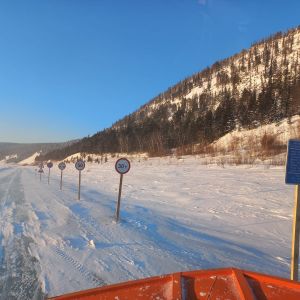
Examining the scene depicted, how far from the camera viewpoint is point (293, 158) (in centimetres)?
612

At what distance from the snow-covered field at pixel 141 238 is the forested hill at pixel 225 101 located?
40147mm

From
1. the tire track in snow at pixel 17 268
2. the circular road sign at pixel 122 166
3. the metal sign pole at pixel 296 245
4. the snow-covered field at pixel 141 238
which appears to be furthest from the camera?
the circular road sign at pixel 122 166

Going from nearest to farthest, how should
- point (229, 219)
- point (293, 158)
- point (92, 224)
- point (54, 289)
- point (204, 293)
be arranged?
point (204, 293), point (54, 289), point (293, 158), point (92, 224), point (229, 219)

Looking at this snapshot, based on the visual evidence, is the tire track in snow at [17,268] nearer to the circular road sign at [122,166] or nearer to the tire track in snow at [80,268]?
the tire track in snow at [80,268]

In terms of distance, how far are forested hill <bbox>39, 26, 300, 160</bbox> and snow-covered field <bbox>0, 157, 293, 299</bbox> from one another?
4015 cm

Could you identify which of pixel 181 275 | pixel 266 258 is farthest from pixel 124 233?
pixel 181 275

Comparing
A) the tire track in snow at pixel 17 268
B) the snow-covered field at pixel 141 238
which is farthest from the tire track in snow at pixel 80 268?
the tire track in snow at pixel 17 268

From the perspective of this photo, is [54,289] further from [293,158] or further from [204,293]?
[293,158]

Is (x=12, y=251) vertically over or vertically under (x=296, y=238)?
under

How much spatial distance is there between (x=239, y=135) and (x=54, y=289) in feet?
159

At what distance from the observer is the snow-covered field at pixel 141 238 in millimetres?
6418

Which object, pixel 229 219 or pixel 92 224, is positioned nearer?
pixel 92 224

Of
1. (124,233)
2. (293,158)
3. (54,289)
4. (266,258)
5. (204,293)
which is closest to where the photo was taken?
(204,293)

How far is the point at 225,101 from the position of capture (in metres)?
83.7
